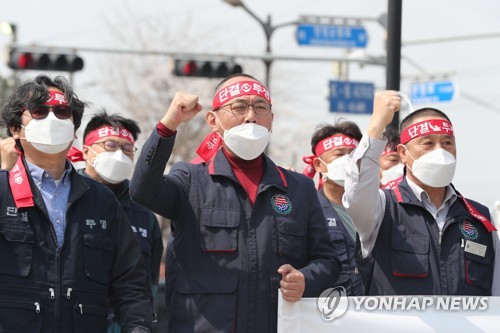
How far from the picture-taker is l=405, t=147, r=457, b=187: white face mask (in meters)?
5.54

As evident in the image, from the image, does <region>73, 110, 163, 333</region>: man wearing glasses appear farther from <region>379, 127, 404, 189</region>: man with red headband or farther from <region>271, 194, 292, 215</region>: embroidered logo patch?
<region>271, 194, 292, 215</region>: embroidered logo patch

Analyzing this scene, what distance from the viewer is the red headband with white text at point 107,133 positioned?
752 cm

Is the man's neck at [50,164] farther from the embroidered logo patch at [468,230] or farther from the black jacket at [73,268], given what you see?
the embroidered logo patch at [468,230]

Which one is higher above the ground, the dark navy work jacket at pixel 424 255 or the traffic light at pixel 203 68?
the traffic light at pixel 203 68

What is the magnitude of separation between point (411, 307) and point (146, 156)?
5.14ft

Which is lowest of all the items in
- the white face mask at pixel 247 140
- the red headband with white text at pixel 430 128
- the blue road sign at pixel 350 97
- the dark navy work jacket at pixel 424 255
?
the dark navy work jacket at pixel 424 255

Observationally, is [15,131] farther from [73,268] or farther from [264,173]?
[264,173]

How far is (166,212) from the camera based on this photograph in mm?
4996

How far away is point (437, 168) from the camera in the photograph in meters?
5.53

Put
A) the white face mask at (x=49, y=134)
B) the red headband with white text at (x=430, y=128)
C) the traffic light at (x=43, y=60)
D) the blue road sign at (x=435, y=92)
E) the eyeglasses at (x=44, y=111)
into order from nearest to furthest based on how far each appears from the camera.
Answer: the white face mask at (x=49, y=134) → the eyeglasses at (x=44, y=111) → the red headband with white text at (x=430, y=128) → the traffic light at (x=43, y=60) → the blue road sign at (x=435, y=92)

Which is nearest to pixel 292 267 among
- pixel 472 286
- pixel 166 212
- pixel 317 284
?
pixel 317 284

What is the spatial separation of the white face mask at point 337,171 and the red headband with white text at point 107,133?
149 centimetres

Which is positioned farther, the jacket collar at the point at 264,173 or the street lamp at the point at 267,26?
the street lamp at the point at 267,26

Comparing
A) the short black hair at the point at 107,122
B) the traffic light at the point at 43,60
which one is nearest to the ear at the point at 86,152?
the short black hair at the point at 107,122
